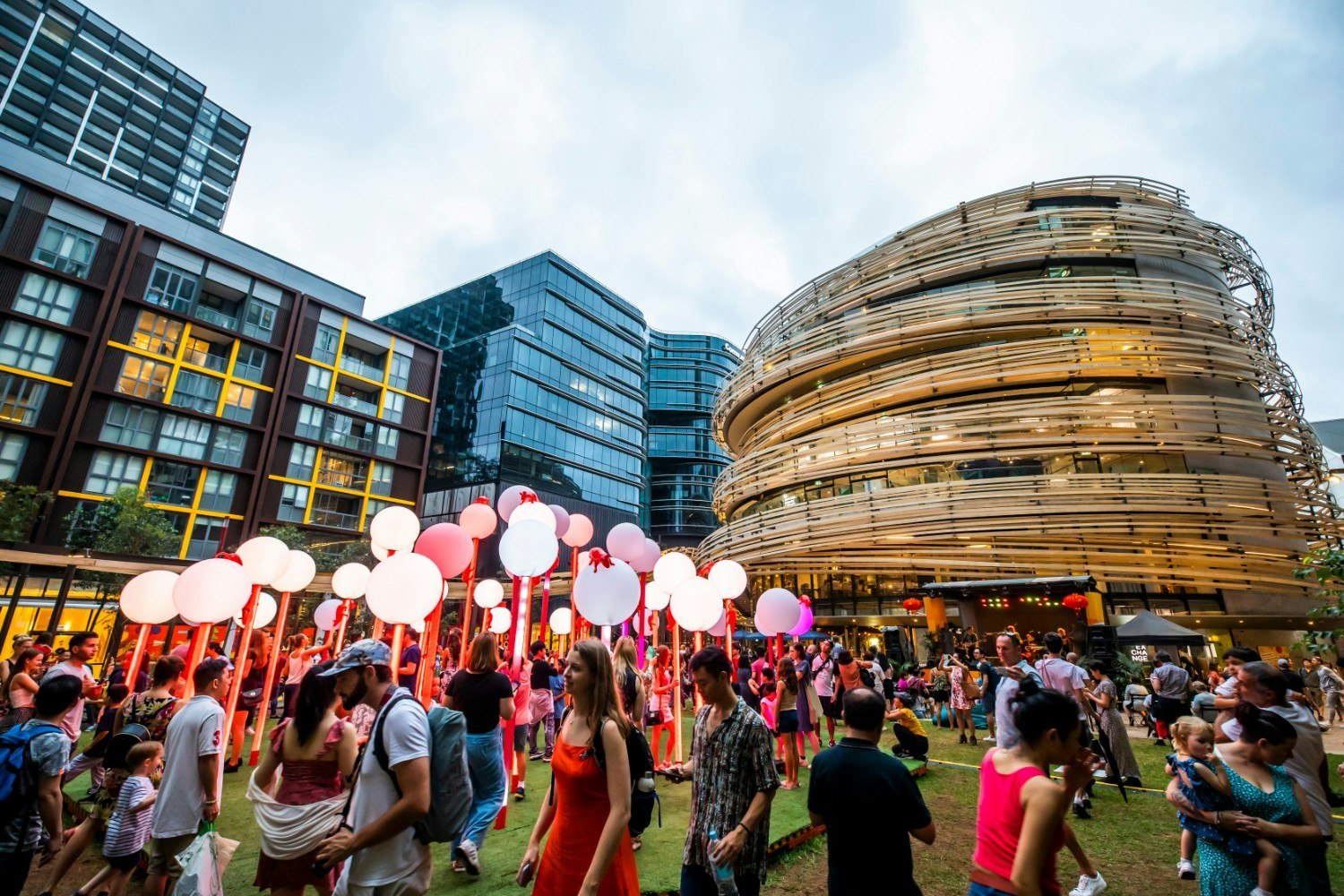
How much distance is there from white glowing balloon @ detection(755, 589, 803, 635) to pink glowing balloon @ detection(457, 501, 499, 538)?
12.9 ft

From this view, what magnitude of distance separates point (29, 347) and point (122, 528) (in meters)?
10.6

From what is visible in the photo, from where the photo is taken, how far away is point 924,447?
65.4 ft

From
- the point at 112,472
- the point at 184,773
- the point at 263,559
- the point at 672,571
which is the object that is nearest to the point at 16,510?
the point at 112,472

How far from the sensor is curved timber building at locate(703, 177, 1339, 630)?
1727 cm

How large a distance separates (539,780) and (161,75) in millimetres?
81117

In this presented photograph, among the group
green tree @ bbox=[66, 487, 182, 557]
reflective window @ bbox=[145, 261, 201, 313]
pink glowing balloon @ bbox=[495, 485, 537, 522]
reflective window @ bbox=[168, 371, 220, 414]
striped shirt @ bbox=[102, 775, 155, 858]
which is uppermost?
reflective window @ bbox=[145, 261, 201, 313]


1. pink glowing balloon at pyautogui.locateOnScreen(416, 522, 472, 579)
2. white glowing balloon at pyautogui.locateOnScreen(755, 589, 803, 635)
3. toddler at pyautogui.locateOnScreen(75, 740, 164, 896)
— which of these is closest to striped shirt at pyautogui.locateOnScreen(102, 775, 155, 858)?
toddler at pyautogui.locateOnScreen(75, 740, 164, 896)

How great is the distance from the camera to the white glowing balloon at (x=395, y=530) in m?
7.05

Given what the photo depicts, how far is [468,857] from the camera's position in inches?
179

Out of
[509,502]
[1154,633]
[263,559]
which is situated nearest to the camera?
[263,559]

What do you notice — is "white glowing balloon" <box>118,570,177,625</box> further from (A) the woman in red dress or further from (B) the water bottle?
(B) the water bottle

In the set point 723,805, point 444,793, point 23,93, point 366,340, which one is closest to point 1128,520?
point 723,805

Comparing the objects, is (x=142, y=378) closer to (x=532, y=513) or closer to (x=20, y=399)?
(x=20, y=399)

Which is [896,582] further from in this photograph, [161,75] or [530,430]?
[161,75]
